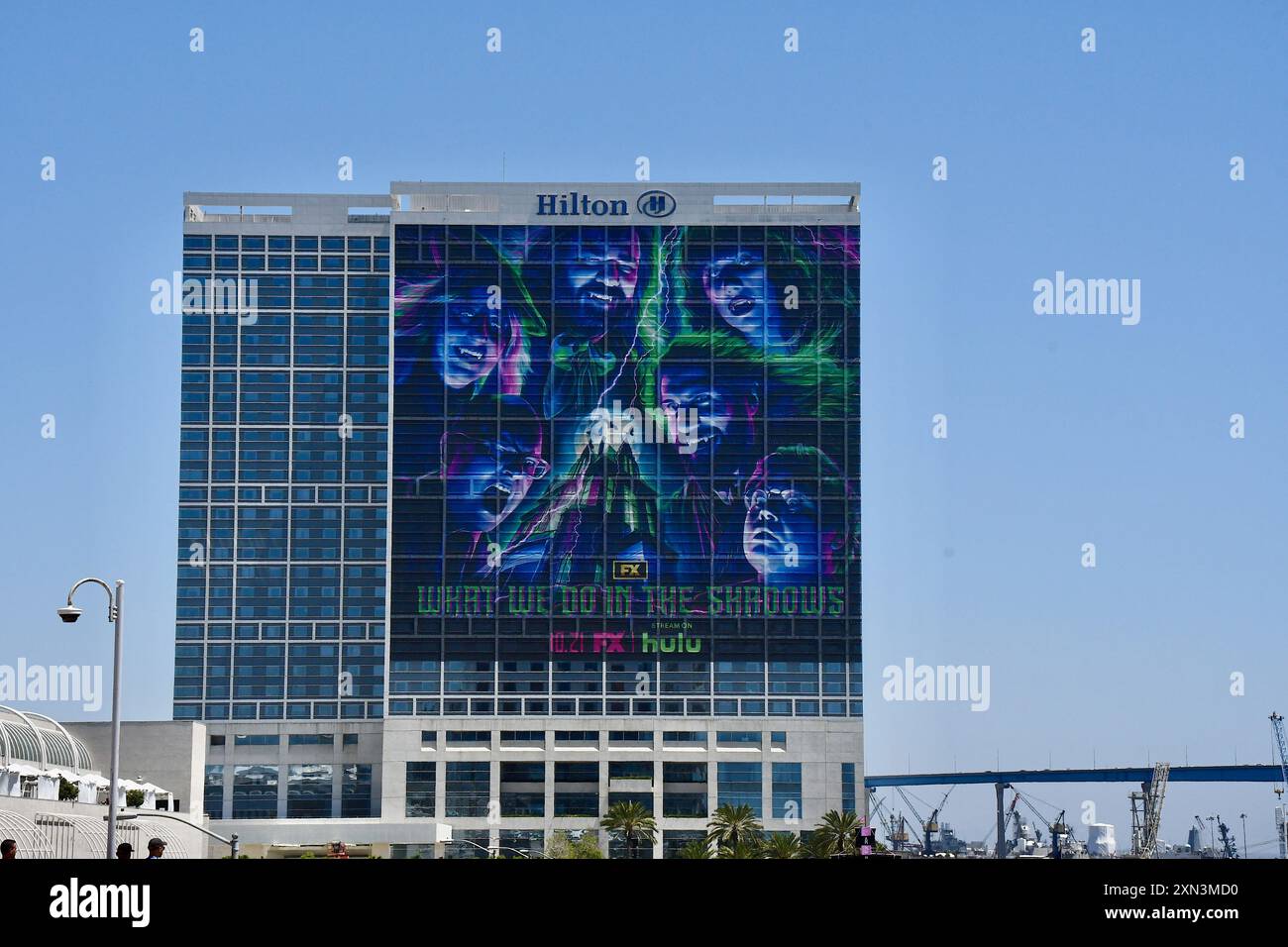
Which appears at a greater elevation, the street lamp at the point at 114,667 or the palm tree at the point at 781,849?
the street lamp at the point at 114,667

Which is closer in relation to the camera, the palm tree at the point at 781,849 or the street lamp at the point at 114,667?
the street lamp at the point at 114,667

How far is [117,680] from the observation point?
248ft

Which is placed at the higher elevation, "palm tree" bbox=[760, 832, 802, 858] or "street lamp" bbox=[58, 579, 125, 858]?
"street lamp" bbox=[58, 579, 125, 858]

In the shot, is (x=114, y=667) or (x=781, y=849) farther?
(x=781, y=849)

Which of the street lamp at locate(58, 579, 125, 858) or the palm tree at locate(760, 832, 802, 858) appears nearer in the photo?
the street lamp at locate(58, 579, 125, 858)

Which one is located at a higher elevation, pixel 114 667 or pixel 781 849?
pixel 114 667
